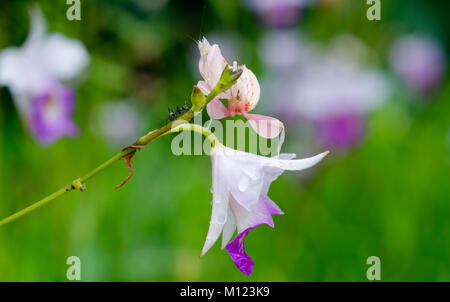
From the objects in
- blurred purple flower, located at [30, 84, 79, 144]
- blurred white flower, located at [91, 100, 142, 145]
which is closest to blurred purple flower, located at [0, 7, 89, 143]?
blurred purple flower, located at [30, 84, 79, 144]

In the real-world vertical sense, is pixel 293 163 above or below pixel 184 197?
below

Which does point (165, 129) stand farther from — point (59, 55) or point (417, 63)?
point (417, 63)

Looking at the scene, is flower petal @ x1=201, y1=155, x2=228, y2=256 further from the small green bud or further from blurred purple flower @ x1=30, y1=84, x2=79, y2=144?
blurred purple flower @ x1=30, y1=84, x2=79, y2=144

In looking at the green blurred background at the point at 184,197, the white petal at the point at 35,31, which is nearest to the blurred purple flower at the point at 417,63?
the green blurred background at the point at 184,197

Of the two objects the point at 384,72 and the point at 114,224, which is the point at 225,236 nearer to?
the point at 114,224

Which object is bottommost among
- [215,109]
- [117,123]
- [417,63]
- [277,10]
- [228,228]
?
[228,228]

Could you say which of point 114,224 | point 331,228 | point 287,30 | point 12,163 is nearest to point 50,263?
point 114,224

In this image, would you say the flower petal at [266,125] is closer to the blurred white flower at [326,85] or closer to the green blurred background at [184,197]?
the green blurred background at [184,197]

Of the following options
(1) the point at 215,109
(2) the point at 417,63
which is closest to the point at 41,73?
(1) the point at 215,109
